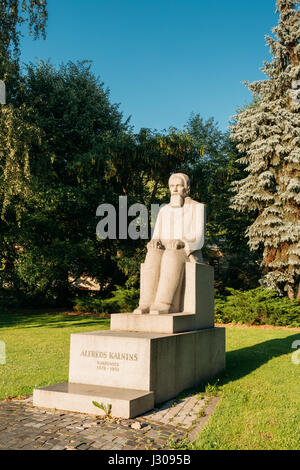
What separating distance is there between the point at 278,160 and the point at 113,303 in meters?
9.11

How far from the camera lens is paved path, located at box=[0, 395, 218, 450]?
3.63 m

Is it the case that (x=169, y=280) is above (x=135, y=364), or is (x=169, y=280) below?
above

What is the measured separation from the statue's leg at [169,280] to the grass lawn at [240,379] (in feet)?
4.79

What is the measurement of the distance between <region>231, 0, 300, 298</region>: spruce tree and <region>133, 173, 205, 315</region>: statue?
1025 cm

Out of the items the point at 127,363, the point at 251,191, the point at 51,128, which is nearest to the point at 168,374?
the point at 127,363

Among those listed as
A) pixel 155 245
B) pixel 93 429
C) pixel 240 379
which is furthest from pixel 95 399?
pixel 240 379

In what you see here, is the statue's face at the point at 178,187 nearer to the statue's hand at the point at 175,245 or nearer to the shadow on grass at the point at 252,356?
the statue's hand at the point at 175,245

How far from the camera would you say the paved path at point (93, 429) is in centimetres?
363

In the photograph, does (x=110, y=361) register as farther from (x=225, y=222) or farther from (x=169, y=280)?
(x=225, y=222)

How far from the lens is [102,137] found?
2023 cm

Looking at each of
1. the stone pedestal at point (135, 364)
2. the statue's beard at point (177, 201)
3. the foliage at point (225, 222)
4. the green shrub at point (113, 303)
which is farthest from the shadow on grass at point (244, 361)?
the foliage at point (225, 222)

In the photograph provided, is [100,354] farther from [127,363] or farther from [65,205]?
[65,205]

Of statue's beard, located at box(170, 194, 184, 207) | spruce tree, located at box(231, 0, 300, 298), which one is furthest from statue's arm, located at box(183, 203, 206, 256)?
spruce tree, located at box(231, 0, 300, 298)

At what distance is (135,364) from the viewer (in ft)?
16.3
